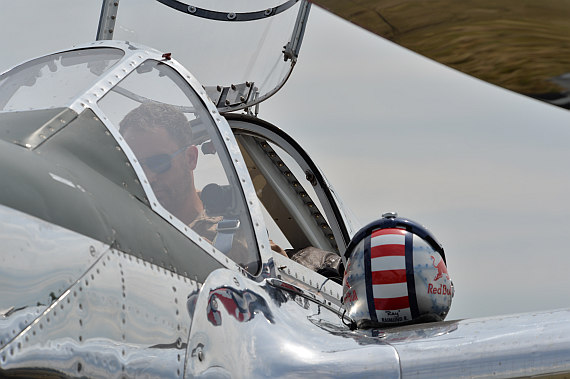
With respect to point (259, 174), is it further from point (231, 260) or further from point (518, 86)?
point (518, 86)

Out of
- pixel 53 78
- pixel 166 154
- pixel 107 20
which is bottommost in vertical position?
pixel 166 154

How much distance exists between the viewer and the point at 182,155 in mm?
3529

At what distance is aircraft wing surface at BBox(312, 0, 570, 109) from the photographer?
1728 mm

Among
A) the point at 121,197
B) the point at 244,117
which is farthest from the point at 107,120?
the point at 244,117

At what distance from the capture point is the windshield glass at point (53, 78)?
3.33m

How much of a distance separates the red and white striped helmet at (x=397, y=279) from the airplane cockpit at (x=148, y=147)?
18.9 inches

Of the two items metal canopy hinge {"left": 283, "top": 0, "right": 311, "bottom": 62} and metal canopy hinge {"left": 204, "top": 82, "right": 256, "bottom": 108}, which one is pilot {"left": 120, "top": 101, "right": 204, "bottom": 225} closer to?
metal canopy hinge {"left": 204, "top": 82, "right": 256, "bottom": 108}

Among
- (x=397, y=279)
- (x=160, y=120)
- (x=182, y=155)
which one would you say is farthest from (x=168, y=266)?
(x=397, y=279)

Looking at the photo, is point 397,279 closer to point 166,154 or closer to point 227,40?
point 166,154

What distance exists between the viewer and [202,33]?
20.2 ft

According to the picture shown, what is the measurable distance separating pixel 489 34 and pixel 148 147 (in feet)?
5.92

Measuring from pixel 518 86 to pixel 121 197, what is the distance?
1542 millimetres

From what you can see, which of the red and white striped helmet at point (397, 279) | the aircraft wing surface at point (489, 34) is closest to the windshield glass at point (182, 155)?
the red and white striped helmet at point (397, 279)

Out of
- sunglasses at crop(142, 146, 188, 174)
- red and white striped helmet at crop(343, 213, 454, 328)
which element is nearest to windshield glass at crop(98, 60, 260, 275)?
sunglasses at crop(142, 146, 188, 174)
